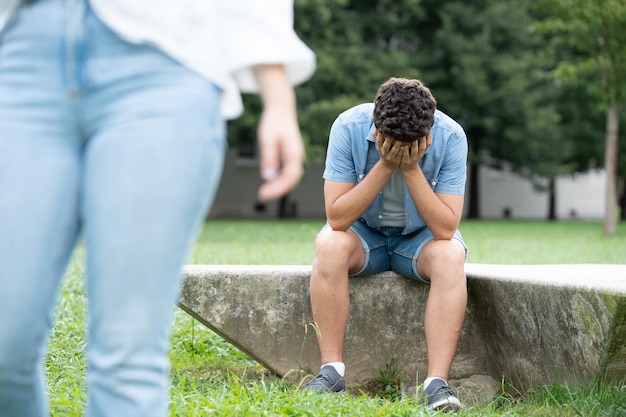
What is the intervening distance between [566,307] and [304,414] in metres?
1.15

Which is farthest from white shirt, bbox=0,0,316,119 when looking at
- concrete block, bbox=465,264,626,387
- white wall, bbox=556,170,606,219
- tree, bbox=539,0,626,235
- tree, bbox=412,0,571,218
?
white wall, bbox=556,170,606,219

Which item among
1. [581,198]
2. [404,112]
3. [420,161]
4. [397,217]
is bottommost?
[581,198]

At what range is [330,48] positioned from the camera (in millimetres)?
26031

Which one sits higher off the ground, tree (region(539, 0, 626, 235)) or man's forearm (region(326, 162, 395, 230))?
tree (region(539, 0, 626, 235))

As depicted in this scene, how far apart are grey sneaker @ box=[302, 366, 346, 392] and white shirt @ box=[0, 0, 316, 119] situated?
2063 millimetres

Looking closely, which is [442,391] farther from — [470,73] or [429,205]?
[470,73]

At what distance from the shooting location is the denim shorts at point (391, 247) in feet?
12.9

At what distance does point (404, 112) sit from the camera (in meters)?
3.54

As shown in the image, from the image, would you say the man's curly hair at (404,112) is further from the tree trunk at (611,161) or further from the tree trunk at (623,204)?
the tree trunk at (623,204)

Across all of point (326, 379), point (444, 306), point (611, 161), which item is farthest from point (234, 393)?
point (611, 161)

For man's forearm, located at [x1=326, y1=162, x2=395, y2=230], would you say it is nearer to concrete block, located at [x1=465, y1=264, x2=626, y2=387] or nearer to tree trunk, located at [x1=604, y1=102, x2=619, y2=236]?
concrete block, located at [x1=465, y1=264, x2=626, y2=387]

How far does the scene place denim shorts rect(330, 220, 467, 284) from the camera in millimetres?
3941

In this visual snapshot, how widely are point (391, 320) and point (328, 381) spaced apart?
597 mm

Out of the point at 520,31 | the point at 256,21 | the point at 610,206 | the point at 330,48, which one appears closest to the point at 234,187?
the point at 330,48
